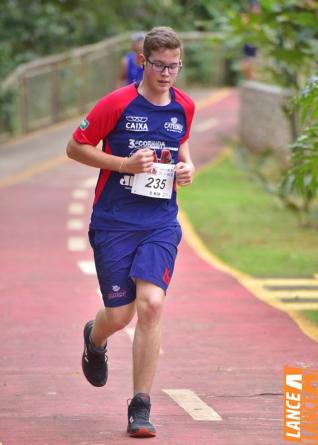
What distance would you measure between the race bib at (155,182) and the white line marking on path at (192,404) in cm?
118

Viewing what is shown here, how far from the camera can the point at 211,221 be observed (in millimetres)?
17109

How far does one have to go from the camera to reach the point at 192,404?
7.23m

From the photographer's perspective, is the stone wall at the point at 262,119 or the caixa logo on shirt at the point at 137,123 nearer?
the caixa logo on shirt at the point at 137,123

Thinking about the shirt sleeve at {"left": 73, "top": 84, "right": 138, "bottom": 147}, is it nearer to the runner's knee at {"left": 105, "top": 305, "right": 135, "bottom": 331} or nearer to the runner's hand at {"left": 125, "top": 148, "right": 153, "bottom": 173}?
the runner's hand at {"left": 125, "top": 148, "right": 153, "bottom": 173}

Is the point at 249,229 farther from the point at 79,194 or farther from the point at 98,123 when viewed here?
the point at 98,123

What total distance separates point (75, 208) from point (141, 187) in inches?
449

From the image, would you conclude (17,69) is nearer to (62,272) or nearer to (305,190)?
(62,272)

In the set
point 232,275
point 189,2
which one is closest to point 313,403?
point 232,275

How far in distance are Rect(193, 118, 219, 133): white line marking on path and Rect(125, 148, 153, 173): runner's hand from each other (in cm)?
2294

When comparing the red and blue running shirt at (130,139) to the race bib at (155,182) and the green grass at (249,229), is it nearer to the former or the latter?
the race bib at (155,182)

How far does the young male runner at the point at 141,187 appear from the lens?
→ 666cm

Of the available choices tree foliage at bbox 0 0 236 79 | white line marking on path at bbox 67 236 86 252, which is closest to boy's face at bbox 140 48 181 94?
white line marking on path at bbox 67 236 86 252

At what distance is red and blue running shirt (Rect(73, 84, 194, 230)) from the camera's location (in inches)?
268

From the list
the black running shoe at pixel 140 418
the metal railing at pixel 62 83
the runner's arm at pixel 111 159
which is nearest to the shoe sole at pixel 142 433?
the black running shoe at pixel 140 418
